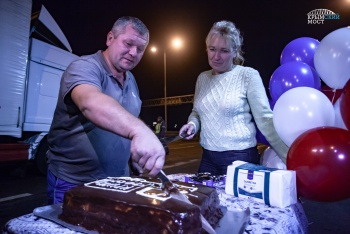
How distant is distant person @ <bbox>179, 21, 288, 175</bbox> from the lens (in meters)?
1.89

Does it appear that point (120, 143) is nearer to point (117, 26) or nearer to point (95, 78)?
point (95, 78)

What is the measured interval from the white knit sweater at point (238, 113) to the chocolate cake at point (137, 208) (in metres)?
0.77

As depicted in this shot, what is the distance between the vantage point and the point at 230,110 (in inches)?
74.9

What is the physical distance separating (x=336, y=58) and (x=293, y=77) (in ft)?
1.42

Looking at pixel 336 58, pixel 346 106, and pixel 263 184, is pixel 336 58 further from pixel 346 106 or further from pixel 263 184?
pixel 263 184

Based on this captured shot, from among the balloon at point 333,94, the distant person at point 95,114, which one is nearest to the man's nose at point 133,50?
the distant person at point 95,114

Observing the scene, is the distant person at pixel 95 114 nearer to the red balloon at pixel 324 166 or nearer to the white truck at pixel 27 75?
the red balloon at pixel 324 166

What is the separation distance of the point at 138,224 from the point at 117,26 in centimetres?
127

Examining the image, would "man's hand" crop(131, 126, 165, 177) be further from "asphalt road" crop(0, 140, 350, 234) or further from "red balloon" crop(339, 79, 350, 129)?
"asphalt road" crop(0, 140, 350, 234)

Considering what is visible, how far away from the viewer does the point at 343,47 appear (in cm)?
204

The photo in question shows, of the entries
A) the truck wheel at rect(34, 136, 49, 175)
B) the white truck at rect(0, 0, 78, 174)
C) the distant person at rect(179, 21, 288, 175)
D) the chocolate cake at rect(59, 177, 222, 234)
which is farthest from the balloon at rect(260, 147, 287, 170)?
the truck wheel at rect(34, 136, 49, 175)

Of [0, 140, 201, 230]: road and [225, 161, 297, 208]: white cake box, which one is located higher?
[225, 161, 297, 208]: white cake box

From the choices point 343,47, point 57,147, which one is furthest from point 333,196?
point 57,147

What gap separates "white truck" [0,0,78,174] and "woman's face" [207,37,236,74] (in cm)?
440
